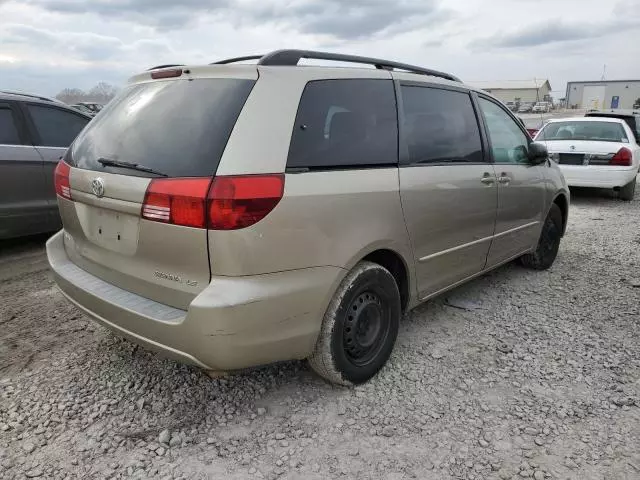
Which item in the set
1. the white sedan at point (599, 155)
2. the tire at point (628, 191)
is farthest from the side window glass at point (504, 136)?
the tire at point (628, 191)

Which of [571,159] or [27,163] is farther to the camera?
[571,159]

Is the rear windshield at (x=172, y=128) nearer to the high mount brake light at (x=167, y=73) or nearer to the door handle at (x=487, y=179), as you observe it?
the high mount brake light at (x=167, y=73)

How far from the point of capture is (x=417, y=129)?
123 inches

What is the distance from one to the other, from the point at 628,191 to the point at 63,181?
9474 mm

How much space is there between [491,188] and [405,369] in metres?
1.49

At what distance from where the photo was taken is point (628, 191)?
926cm

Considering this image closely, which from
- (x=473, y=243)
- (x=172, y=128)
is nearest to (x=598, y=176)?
(x=473, y=243)

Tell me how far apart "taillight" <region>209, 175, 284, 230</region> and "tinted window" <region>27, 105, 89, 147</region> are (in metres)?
4.05

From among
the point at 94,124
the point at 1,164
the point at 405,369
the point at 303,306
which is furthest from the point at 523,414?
the point at 1,164

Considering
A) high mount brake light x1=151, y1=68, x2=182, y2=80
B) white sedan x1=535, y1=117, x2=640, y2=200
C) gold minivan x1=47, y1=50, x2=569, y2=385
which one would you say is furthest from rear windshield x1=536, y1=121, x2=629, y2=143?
high mount brake light x1=151, y1=68, x2=182, y2=80

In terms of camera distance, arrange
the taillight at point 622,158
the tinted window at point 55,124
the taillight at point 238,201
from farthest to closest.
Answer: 1. the taillight at point 622,158
2. the tinted window at point 55,124
3. the taillight at point 238,201

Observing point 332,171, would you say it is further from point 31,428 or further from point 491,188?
point 31,428

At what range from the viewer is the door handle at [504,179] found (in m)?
3.84

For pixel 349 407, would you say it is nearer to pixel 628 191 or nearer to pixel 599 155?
pixel 599 155
